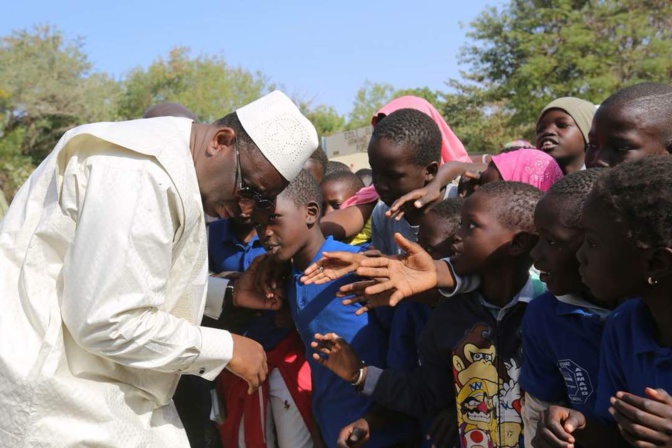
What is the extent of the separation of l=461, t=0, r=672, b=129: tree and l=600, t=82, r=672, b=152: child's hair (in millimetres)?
20106

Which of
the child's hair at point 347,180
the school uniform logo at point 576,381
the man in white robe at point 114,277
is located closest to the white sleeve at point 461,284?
the school uniform logo at point 576,381

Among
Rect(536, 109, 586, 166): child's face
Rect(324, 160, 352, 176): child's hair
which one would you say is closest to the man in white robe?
Rect(536, 109, 586, 166): child's face

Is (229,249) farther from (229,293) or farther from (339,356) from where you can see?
(339,356)

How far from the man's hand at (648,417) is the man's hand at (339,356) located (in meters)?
1.28

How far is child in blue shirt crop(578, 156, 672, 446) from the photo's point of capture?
174cm

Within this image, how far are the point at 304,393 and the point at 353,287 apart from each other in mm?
1096

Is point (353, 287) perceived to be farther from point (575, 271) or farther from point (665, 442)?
point (665, 442)

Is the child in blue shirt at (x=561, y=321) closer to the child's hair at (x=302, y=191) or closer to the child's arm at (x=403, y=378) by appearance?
the child's arm at (x=403, y=378)

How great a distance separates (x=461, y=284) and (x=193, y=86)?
40973 mm

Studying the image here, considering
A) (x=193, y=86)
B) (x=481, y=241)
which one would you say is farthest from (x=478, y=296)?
(x=193, y=86)

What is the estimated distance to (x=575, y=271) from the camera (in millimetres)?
2299

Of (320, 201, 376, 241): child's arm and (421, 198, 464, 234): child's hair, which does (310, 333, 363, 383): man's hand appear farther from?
(320, 201, 376, 241): child's arm

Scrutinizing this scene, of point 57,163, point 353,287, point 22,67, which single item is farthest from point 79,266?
point 22,67

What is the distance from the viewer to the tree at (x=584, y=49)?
22.0 m
